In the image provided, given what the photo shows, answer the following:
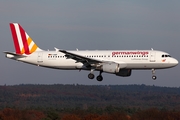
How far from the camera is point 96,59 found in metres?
77.2

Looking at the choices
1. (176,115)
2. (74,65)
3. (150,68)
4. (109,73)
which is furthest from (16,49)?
(176,115)

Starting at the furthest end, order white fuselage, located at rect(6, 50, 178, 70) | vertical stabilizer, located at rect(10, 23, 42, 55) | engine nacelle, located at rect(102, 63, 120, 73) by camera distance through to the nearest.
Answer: vertical stabilizer, located at rect(10, 23, 42, 55) < engine nacelle, located at rect(102, 63, 120, 73) < white fuselage, located at rect(6, 50, 178, 70)

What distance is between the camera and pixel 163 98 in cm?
19075

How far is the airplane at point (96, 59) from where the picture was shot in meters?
75.3

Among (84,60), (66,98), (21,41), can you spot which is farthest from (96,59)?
(66,98)

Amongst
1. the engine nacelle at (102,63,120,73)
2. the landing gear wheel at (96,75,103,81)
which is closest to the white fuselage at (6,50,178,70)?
the engine nacelle at (102,63,120,73)

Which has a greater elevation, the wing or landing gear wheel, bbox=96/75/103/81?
the wing

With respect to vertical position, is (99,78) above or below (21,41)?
below

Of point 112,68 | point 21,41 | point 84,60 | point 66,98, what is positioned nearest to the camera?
point 112,68

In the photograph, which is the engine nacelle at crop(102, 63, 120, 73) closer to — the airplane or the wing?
the airplane

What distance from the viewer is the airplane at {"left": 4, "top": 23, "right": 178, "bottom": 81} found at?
75312 mm

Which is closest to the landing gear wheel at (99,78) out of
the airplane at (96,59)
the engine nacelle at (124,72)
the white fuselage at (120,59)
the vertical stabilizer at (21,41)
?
the airplane at (96,59)

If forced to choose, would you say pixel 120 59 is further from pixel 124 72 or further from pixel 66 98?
pixel 66 98

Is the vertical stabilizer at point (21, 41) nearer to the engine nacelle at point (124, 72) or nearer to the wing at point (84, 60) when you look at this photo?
the wing at point (84, 60)
